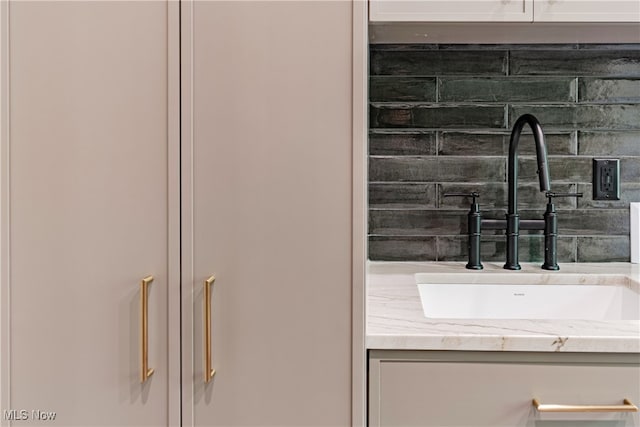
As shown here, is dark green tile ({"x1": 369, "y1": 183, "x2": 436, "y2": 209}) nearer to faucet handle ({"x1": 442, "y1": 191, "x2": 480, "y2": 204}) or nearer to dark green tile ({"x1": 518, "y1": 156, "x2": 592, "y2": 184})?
faucet handle ({"x1": 442, "y1": 191, "x2": 480, "y2": 204})

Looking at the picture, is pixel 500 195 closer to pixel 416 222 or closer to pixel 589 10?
pixel 416 222

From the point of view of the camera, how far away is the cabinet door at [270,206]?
3.08 feet

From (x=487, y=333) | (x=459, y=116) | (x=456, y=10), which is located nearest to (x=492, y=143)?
(x=459, y=116)

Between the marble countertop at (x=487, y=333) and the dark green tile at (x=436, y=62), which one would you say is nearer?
the marble countertop at (x=487, y=333)

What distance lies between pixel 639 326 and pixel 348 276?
55 centimetres

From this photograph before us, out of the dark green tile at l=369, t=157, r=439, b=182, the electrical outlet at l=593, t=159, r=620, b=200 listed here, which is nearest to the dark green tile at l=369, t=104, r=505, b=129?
the dark green tile at l=369, t=157, r=439, b=182

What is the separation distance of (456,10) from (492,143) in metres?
0.46

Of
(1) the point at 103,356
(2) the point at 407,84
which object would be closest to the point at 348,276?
(1) the point at 103,356

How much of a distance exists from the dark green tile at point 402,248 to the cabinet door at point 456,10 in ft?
2.11

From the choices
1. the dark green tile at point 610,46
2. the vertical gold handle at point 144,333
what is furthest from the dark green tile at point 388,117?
the vertical gold handle at point 144,333

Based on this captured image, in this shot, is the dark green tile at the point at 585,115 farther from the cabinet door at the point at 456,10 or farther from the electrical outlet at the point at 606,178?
the cabinet door at the point at 456,10

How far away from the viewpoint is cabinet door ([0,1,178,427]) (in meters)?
0.95

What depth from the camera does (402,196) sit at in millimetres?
1596

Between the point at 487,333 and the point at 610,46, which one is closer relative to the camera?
the point at 487,333
